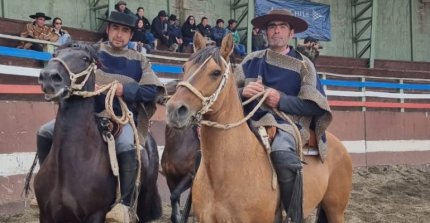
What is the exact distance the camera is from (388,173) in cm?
1380

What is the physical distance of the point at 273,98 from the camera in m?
4.83

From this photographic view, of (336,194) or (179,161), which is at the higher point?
(179,161)

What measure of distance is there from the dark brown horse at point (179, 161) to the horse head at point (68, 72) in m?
2.83

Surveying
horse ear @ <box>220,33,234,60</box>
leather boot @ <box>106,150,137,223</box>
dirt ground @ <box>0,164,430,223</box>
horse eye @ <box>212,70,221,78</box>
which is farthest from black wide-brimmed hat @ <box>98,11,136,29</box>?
dirt ground @ <box>0,164,430,223</box>

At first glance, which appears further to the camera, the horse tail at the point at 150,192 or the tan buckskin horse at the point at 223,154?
the horse tail at the point at 150,192

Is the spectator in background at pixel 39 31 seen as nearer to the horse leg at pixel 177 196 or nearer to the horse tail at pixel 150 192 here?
the horse leg at pixel 177 196

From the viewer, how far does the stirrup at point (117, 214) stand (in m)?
4.83

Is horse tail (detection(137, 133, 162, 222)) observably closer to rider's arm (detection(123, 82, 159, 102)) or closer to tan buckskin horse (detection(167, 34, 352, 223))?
rider's arm (detection(123, 82, 159, 102))

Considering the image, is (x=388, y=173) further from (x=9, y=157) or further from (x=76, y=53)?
(x=76, y=53)

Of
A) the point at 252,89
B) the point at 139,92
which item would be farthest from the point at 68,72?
the point at 252,89

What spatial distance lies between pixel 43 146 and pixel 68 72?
3.16 ft

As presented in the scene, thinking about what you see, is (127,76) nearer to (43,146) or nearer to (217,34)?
(43,146)

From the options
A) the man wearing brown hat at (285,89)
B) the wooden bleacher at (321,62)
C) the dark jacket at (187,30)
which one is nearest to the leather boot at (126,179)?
the man wearing brown hat at (285,89)

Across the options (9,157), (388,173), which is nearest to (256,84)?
(9,157)
